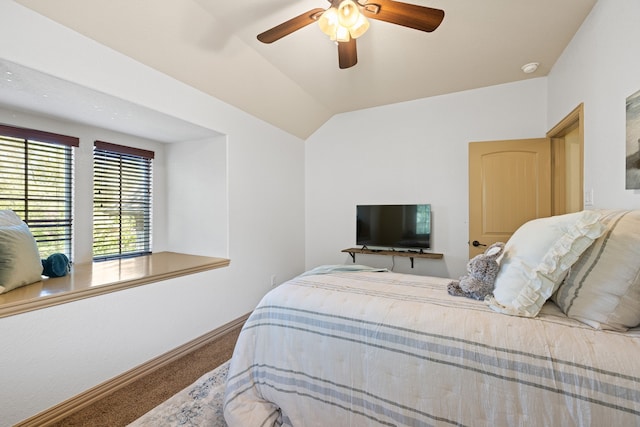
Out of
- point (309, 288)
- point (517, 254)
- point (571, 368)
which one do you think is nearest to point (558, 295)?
point (517, 254)

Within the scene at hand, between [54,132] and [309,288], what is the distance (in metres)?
2.60

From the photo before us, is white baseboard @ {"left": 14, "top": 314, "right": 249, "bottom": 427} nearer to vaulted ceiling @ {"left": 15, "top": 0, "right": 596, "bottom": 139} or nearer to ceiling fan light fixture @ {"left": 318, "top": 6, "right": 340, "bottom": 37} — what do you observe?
vaulted ceiling @ {"left": 15, "top": 0, "right": 596, "bottom": 139}

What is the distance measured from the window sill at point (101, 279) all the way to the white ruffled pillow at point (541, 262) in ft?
7.62

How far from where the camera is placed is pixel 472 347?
107 centimetres

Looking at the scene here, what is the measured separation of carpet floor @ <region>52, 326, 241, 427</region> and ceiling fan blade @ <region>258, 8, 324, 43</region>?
2455mm

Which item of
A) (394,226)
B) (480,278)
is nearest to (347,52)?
(480,278)

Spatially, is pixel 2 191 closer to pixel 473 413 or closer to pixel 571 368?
pixel 473 413

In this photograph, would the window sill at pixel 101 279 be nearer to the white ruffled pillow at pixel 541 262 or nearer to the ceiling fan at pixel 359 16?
the ceiling fan at pixel 359 16

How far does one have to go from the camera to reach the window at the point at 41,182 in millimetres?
2131

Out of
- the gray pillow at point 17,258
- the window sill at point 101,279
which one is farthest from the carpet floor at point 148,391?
the gray pillow at point 17,258

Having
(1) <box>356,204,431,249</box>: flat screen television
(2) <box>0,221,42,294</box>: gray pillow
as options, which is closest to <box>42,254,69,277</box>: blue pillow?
(2) <box>0,221,42,294</box>: gray pillow

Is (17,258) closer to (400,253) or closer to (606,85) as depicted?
(400,253)

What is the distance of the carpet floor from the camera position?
164 cm

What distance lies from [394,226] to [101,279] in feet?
9.62
